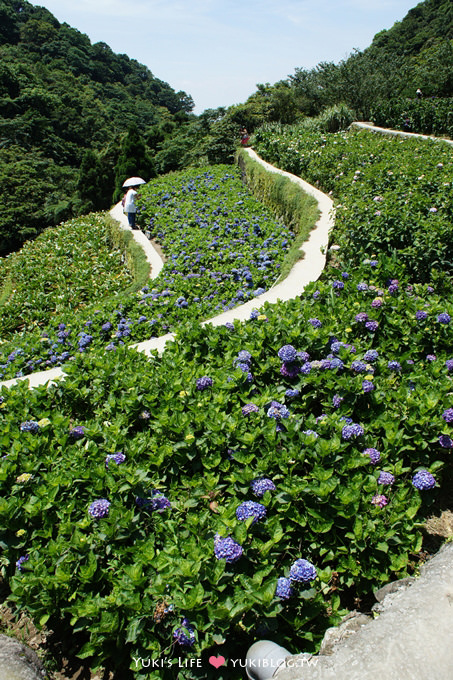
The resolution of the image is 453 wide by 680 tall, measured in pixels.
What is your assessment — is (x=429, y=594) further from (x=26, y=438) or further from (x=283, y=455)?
(x=26, y=438)

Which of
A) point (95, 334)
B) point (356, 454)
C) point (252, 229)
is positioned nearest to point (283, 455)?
point (356, 454)

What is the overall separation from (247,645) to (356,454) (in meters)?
1.02

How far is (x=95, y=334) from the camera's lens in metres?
5.40

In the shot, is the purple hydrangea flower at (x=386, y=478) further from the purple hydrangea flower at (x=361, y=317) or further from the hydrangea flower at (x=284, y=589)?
the purple hydrangea flower at (x=361, y=317)

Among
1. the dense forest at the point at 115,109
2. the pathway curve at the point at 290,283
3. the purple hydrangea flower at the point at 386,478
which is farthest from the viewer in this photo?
the dense forest at the point at 115,109

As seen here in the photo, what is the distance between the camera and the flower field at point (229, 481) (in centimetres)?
186

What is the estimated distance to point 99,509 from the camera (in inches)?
86.1

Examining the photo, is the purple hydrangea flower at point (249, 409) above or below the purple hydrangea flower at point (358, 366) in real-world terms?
below

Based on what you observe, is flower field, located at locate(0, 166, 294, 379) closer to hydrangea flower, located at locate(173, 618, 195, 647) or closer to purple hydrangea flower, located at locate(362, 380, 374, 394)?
purple hydrangea flower, located at locate(362, 380, 374, 394)

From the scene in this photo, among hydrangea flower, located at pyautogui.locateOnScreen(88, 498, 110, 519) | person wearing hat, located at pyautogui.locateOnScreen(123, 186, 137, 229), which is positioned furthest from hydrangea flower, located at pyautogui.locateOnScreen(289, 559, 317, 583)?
person wearing hat, located at pyautogui.locateOnScreen(123, 186, 137, 229)

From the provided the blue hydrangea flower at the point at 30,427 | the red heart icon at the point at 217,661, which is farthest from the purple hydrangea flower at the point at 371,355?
the blue hydrangea flower at the point at 30,427

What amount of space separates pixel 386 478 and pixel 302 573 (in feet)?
2.26

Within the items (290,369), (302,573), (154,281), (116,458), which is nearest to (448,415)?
(290,369)

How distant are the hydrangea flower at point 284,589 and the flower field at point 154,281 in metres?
3.15
